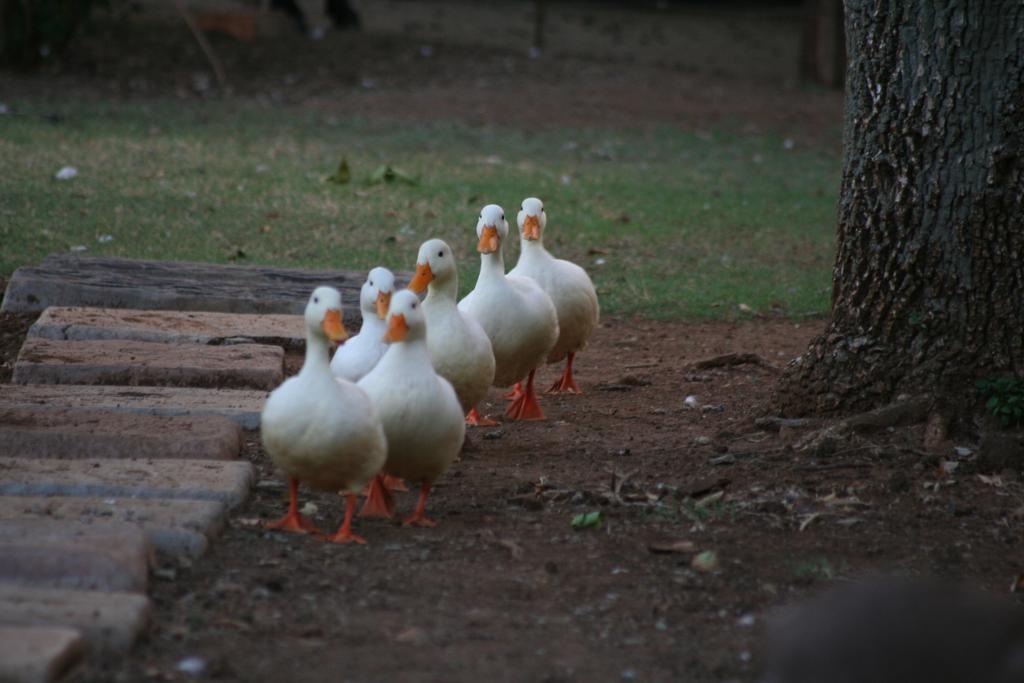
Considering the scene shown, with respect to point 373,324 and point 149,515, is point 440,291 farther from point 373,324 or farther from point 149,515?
point 149,515

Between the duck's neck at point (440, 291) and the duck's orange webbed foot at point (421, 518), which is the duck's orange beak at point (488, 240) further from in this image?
the duck's orange webbed foot at point (421, 518)

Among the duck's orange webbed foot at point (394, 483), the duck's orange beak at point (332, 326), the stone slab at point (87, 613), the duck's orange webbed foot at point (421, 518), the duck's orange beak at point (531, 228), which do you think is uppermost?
the duck's orange beak at point (332, 326)

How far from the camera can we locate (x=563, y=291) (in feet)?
20.4

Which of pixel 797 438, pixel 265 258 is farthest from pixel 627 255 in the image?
pixel 797 438

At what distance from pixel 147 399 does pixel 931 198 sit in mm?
2960

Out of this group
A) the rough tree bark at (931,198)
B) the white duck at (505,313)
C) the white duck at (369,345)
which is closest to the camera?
the rough tree bark at (931,198)

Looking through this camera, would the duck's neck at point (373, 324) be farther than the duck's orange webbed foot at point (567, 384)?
No

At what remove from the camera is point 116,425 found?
15.1ft

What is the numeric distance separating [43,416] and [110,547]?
1365 mm

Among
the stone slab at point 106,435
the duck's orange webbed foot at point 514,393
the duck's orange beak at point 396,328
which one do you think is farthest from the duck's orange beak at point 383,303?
the duck's orange webbed foot at point 514,393

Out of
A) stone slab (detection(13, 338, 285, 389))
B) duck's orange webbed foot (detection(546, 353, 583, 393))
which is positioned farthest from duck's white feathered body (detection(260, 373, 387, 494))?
duck's orange webbed foot (detection(546, 353, 583, 393))

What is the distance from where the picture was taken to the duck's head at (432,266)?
5016 mm

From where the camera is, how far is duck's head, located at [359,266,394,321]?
15.6 feet

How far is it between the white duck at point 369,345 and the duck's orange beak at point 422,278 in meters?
0.14
